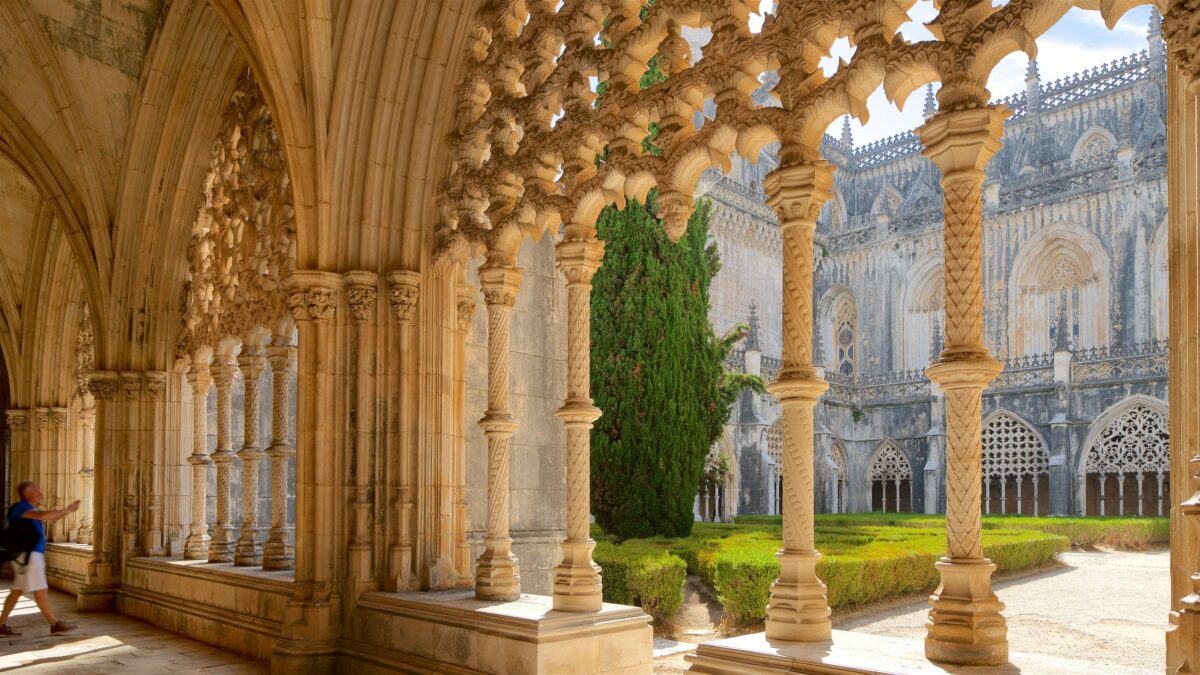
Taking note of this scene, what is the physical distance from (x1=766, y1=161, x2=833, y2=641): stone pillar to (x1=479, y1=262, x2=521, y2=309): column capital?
1.62 meters

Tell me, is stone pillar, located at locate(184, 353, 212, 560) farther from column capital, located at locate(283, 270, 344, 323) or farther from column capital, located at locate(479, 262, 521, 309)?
column capital, located at locate(479, 262, 521, 309)

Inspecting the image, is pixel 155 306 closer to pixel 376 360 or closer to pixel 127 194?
pixel 127 194

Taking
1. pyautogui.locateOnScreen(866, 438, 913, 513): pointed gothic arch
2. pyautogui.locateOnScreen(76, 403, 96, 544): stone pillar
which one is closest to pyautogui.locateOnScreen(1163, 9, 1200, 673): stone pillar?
pyautogui.locateOnScreen(76, 403, 96, 544): stone pillar

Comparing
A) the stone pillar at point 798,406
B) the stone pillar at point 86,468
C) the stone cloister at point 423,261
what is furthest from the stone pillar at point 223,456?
the stone pillar at point 798,406

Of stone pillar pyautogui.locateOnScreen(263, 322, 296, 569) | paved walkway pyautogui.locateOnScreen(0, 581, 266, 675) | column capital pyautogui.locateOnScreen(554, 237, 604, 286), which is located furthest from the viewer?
stone pillar pyautogui.locateOnScreen(263, 322, 296, 569)

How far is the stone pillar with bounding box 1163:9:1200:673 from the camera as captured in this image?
6.71 feet

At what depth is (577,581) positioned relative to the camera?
3.92 m

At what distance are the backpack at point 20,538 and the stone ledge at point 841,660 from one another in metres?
5.06

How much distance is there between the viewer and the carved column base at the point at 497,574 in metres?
4.31

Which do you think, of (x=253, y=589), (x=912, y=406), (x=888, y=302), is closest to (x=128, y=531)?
(x=253, y=589)

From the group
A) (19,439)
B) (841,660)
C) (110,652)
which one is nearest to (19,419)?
(19,439)

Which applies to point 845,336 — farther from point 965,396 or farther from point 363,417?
point 965,396

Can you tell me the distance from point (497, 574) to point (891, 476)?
2144 centimetres

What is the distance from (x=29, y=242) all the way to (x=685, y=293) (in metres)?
6.87
